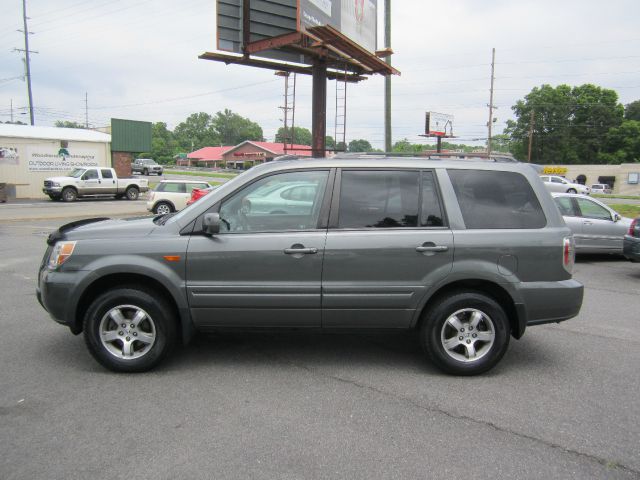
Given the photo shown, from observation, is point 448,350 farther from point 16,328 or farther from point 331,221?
point 16,328

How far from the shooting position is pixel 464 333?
4.18 m

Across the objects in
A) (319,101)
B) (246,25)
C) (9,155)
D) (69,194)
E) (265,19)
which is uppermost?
(265,19)

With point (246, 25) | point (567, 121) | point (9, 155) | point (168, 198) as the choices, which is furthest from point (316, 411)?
point (567, 121)

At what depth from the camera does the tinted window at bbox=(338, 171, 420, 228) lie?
4160mm

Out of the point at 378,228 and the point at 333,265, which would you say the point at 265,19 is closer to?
the point at 378,228

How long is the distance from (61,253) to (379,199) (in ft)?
8.79

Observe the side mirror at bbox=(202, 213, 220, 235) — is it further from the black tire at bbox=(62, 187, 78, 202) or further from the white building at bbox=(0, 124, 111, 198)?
the white building at bbox=(0, 124, 111, 198)

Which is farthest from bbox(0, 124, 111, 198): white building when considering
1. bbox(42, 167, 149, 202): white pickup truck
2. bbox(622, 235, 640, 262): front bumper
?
bbox(622, 235, 640, 262): front bumper

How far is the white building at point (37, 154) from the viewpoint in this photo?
90.1 ft

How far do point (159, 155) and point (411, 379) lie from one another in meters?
123

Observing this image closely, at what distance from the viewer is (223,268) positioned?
→ 4.05 metres

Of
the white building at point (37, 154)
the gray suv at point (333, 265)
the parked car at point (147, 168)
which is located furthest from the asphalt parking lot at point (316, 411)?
the parked car at point (147, 168)

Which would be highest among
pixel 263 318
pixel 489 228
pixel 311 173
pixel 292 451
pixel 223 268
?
pixel 311 173

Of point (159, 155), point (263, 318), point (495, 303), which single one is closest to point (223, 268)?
point (263, 318)
